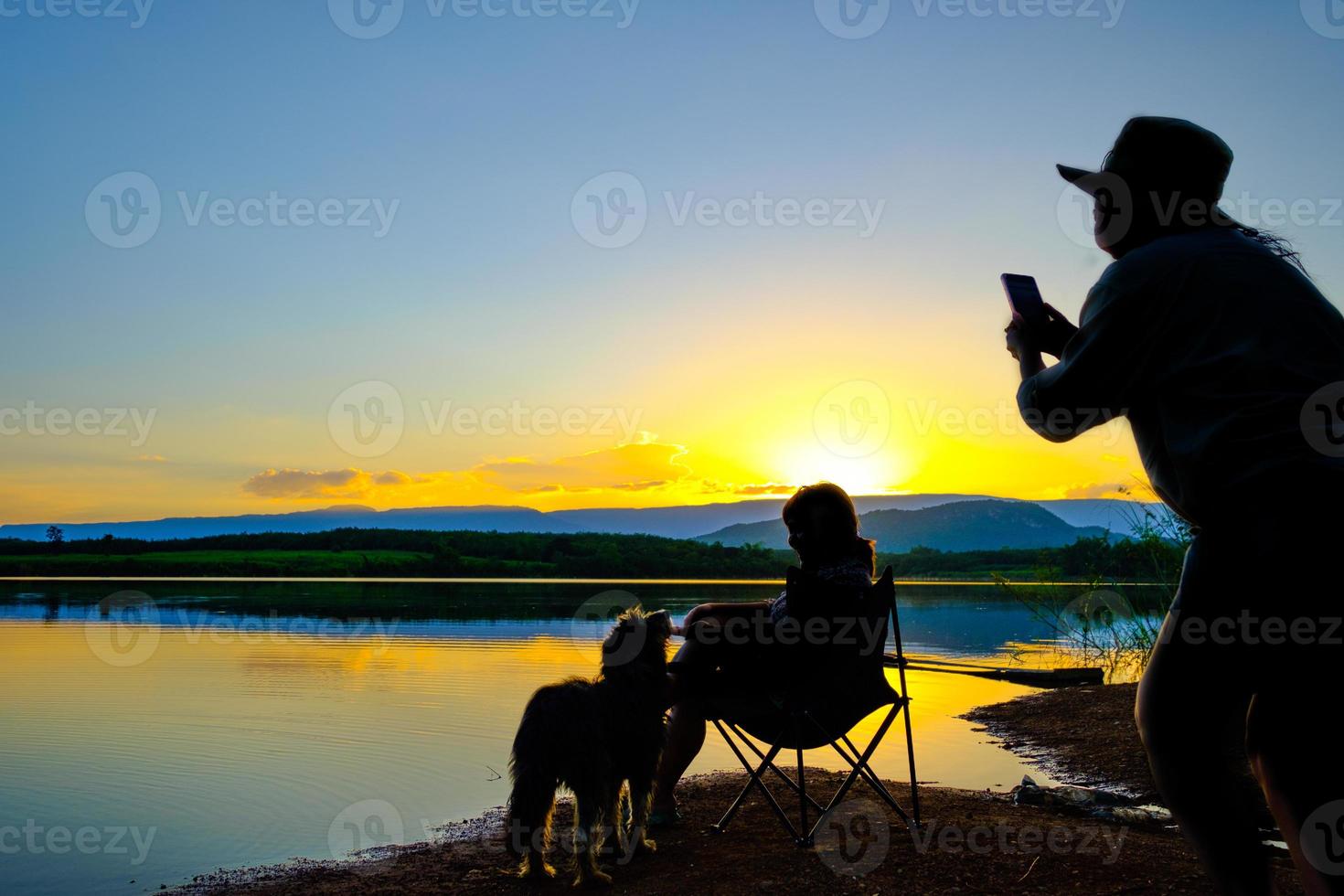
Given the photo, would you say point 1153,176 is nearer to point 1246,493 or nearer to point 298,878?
point 1246,493

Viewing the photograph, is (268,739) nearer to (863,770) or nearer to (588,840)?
(588,840)

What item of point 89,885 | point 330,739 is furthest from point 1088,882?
point 330,739

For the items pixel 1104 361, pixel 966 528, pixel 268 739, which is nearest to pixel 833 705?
pixel 1104 361

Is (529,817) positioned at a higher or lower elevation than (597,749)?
lower

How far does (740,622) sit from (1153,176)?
3.41 meters

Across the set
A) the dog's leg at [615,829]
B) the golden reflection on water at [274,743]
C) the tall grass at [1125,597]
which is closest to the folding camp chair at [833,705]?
the dog's leg at [615,829]

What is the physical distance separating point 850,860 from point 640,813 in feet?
3.57

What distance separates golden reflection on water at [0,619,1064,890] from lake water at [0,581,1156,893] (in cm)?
2

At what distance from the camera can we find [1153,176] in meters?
2.07

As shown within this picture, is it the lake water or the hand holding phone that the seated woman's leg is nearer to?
the lake water

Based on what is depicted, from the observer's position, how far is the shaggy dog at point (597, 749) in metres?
4.30

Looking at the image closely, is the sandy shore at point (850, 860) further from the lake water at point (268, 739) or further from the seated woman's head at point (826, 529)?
the seated woman's head at point (826, 529)

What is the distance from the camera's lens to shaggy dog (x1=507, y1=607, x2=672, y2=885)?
430 centimetres

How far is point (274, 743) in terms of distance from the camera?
7855 mm
